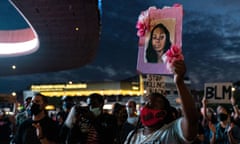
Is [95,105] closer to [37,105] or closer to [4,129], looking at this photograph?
[37,105]

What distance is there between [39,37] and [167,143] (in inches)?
1083

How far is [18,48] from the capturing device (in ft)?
113

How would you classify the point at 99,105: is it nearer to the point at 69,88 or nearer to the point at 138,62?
the point at 138,62

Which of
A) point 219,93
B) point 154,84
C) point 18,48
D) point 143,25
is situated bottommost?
point 219,93

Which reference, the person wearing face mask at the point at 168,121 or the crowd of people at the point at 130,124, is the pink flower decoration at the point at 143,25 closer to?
the crowd of people at the point at 130,124

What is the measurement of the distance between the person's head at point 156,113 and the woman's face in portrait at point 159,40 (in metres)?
1.43

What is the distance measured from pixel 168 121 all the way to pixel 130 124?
2.77 meters

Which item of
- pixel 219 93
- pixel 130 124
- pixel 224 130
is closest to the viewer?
pixel 130 124

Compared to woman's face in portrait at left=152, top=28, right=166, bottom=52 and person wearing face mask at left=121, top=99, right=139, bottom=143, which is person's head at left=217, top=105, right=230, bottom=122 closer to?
person wearing face mask at left=121, top=99, right=139, bottom=143

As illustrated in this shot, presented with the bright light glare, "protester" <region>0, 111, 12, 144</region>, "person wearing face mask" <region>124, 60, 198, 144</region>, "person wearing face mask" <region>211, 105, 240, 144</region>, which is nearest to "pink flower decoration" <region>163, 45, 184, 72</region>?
"person wearing face mask" <region>124, 60, 198, 144</region>

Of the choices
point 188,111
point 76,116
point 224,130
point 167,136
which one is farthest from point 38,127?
point 224,130

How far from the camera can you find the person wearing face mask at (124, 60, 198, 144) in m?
3.11

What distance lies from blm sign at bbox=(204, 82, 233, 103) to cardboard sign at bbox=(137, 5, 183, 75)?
346 cm

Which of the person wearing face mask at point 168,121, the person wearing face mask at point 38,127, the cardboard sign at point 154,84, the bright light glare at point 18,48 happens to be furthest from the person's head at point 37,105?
the bright light glare at point 18,48
